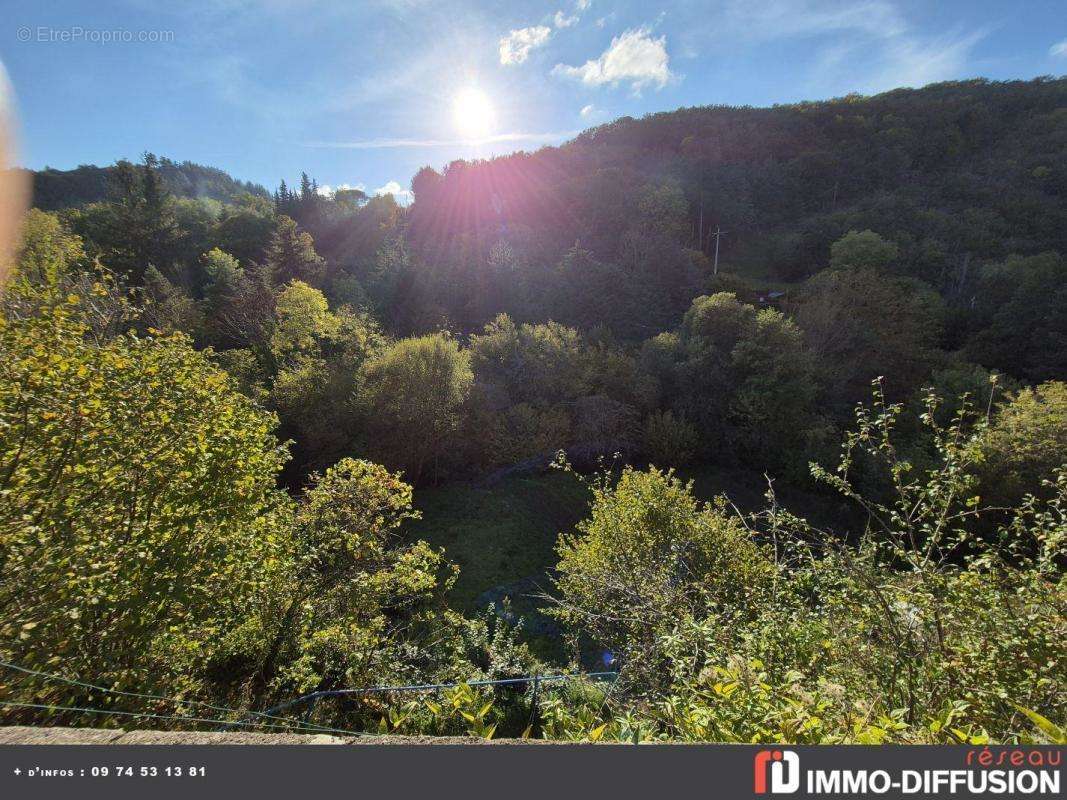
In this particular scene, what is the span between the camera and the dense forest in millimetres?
4098

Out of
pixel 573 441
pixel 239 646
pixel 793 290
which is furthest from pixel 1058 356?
pixel 239 646

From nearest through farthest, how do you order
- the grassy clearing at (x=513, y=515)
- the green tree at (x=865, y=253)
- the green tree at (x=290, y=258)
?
the grassy clearing at (x=513, y=515)
the green tree at (x=865, y=253)
the green tree at (x=290, y=258)

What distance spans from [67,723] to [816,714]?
589cm

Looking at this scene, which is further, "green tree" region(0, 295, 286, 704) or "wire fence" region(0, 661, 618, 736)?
"green tree" region(0, 295, 286, 704)

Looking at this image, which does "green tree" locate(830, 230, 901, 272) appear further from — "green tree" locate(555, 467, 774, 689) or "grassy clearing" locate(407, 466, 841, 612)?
"green tree" locate(555, 467, 774, 689)

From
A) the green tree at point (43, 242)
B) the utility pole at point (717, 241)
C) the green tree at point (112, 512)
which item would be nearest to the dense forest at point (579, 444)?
the green tree at point (112, 512)

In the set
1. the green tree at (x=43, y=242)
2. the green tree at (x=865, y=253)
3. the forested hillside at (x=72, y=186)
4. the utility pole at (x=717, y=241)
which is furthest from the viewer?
the forested hillside at (x=72, y=186)

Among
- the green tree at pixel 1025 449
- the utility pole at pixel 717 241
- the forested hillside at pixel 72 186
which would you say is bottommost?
the green tree at pixel 1025 449

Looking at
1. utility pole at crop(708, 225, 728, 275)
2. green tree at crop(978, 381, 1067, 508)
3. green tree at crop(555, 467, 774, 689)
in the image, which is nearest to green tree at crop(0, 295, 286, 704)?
green tree at crop(555, 467, 774, 689)
